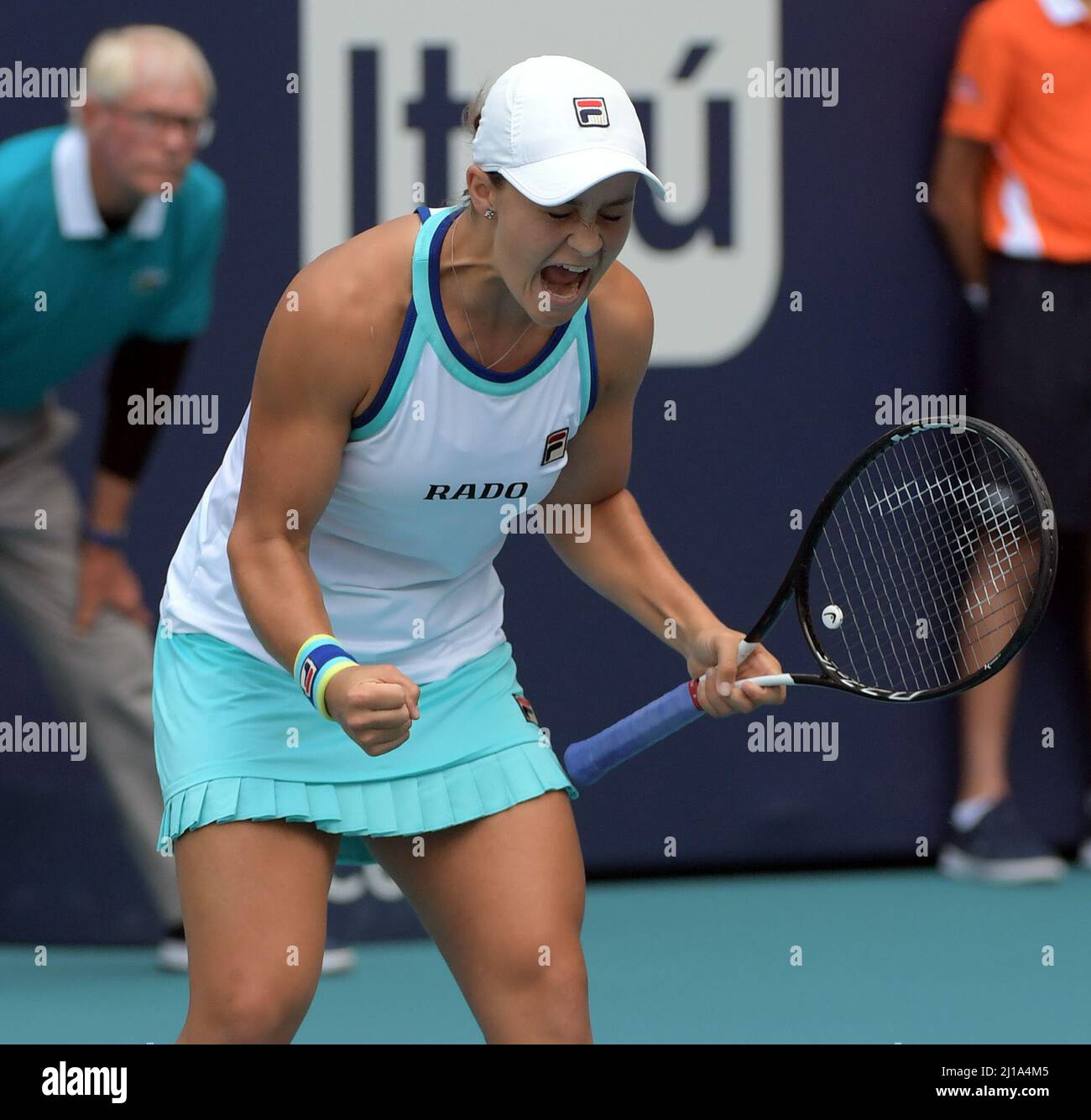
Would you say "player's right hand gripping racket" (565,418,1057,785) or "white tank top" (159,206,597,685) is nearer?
"white tank top" (159,206,597,685)

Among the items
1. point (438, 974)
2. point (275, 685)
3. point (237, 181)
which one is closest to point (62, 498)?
point (237, 181)

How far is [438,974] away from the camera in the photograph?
13.3ft

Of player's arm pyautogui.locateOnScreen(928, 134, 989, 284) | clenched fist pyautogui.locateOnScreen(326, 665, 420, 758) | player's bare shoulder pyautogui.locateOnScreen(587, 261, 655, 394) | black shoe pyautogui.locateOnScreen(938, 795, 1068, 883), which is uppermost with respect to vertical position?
player's arm pyautogui.locateOnScreen(928, 134, 989, 284)

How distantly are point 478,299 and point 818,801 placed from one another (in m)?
2.37

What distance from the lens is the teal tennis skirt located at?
251cm

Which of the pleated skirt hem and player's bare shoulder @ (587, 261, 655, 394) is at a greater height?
player's bare shoulder @ (587, 261, 655, 394)

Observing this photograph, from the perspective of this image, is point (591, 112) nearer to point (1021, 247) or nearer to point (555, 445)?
point (555, 445)

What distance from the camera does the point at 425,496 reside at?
250 cm

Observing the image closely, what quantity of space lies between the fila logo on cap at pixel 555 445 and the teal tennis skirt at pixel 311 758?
28cm

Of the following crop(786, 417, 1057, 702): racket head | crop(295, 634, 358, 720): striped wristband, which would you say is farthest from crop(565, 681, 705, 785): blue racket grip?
crop(786, 417, 1057, 702): racket head

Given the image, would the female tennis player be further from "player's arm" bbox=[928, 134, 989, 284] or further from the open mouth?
"player's arm" bbox=[928, 134, 989, 284]

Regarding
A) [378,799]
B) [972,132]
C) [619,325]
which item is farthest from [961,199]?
[378,799]

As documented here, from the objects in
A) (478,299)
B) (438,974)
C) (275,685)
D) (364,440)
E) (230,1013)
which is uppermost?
(478,299)
